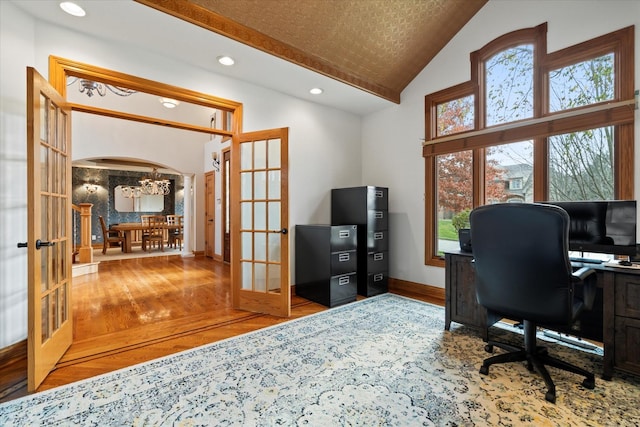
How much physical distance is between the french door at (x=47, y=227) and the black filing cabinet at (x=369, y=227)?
117 inches

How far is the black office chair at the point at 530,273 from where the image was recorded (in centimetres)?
171

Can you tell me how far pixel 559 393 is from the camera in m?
1.79

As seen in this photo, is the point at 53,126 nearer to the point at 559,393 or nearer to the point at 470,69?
the point at 559,393

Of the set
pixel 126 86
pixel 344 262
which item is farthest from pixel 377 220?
pixel 126 86

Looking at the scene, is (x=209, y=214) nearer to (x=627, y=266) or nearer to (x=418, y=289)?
(x=418, y=289)

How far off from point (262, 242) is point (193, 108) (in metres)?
5.56

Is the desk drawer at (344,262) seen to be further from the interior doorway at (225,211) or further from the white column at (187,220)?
the white column at (187,220)

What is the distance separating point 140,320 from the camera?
3.06 metres

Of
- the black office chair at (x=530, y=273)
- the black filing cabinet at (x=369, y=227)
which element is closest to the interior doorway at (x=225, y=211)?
the black filing cabinet at (x=369, y=227)

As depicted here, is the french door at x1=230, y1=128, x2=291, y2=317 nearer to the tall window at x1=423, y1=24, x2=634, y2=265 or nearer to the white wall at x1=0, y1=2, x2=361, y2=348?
the white wall at x1=0, y1=2, x2=361, y2=348

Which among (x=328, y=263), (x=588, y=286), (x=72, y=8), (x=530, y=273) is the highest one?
(x=72, y=8)

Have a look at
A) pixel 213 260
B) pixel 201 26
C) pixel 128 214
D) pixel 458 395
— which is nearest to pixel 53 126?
pixel 201 26

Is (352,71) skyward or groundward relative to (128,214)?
skyward

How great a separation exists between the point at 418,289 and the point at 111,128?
7151mm
